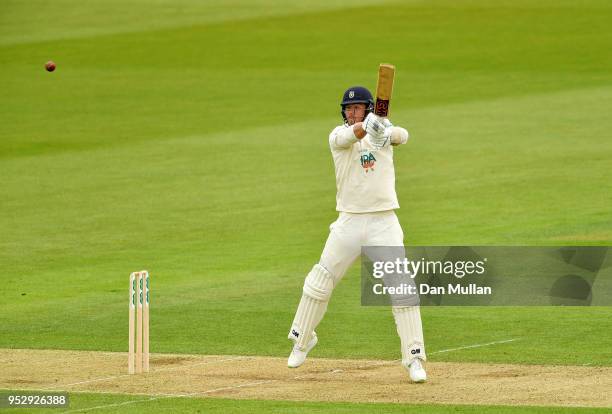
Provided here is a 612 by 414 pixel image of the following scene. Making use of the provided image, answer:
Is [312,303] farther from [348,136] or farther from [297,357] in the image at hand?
[348,136]

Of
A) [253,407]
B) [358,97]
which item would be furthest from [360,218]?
[253,407]

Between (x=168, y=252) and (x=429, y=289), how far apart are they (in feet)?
14.2

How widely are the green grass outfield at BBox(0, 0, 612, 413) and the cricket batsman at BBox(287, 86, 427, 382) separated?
109cm

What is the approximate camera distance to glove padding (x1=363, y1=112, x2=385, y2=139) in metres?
11.1

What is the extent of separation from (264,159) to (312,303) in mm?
15586

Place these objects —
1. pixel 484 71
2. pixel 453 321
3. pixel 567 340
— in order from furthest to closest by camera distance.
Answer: pixel 484 71, pixel 453 321, pixel 567 340

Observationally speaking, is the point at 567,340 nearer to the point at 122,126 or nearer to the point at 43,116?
the point at 122,126

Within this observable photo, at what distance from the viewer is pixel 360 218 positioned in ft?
38.2

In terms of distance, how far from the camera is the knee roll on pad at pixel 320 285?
1175cm

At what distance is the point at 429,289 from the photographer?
16797 mm

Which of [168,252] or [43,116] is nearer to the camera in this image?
[168,252]

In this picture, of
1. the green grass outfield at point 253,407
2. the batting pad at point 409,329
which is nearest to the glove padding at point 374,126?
the batting pad at point 409,329

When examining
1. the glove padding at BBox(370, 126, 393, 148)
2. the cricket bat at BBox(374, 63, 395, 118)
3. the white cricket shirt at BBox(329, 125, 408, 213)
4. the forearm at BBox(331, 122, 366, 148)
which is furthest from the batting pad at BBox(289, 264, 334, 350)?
the cricket bat at BBox(374, 63, 395, 118)

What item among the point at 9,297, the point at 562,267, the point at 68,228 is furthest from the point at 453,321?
the point at 68,228
